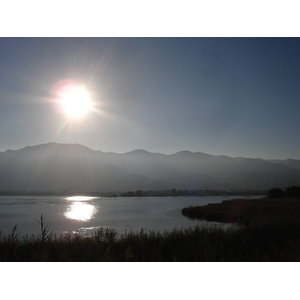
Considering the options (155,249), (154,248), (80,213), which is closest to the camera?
(155,249)

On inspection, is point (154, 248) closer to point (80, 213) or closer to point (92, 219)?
point (92, 219)

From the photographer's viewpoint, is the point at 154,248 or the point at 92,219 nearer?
the point at 154,248

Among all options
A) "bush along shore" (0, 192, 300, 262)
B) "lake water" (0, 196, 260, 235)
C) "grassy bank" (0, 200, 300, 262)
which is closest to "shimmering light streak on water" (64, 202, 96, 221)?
"lake water" (0, 196, 260, 235)

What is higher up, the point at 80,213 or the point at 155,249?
the point at 155,249

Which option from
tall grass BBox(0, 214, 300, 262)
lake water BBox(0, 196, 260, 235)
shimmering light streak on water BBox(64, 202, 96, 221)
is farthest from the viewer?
shimmering light streak on water BBox(64, 202, 96, 221)

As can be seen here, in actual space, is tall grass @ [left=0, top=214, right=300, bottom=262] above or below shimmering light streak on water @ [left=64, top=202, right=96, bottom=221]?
above

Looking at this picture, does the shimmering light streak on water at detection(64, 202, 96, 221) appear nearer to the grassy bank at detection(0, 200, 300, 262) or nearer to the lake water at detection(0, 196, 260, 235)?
the lake water at detection(0, 196, 260, 235)

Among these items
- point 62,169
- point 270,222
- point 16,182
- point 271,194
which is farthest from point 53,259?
point 16,182

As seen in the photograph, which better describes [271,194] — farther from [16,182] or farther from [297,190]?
[16,182]

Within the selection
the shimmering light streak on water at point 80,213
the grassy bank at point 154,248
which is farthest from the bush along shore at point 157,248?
the shimmering light streak on water at point 80,213

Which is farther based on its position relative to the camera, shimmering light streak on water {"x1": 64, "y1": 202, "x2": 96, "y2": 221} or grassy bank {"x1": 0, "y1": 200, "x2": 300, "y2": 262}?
shimmering light streak on water {"x1": 64, "y1": 202, "x2": 96, "y2": 221}

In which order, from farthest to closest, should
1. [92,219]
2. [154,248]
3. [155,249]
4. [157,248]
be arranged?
1. [92,219]
2. [157,248]
3. [154,248]
4. [155,249]

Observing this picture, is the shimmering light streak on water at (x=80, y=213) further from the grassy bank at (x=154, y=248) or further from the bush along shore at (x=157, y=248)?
the grassy bank at (x=154, y=248)

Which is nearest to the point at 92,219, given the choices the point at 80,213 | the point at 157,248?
the point at 80,213
